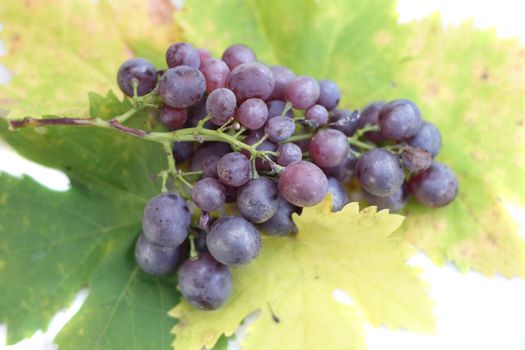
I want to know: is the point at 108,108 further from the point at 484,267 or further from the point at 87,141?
the point at 484,267

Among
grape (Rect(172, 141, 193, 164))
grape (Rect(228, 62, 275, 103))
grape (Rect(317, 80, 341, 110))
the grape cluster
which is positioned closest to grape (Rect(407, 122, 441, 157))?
the grape cluster

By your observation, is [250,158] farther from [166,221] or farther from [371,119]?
[371,119]

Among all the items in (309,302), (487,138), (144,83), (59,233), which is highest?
(487,138)

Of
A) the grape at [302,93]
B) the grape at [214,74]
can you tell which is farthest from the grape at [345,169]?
the grape at [214,74]

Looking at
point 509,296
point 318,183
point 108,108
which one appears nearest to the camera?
point 318,183

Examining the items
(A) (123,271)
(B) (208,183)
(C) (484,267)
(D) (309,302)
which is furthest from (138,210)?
(C) (484,267)

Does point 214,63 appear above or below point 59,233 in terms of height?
above
